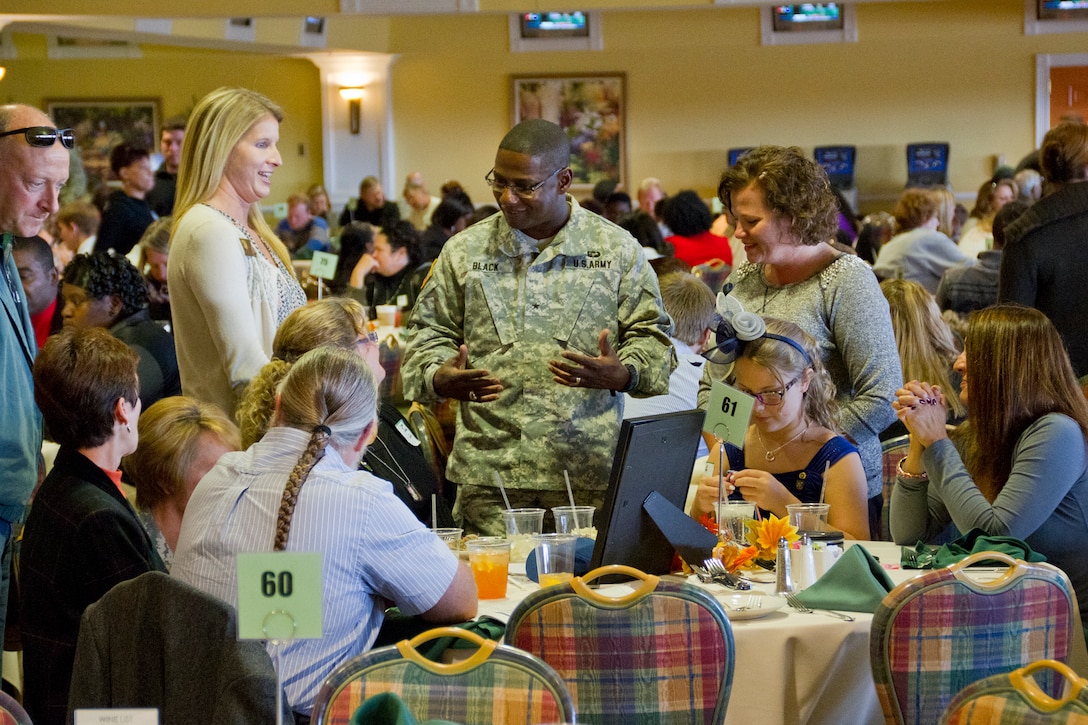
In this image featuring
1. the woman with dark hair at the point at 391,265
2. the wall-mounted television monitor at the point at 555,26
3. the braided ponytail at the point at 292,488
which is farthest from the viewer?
the wall-mounted television monitor at the point at 555,26

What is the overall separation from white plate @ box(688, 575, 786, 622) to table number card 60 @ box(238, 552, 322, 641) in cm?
89

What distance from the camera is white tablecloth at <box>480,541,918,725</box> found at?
249cm

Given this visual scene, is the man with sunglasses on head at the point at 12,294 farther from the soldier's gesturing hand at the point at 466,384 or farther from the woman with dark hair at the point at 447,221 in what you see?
the woman with dark hair at the point at 447,221

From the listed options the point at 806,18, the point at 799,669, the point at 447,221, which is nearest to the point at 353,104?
the point at 806,18

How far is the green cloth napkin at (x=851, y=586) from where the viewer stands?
8.45ft

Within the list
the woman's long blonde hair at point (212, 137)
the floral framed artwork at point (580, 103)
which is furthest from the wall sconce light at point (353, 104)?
Result: the woman's long blonde hair at point (212, 137)

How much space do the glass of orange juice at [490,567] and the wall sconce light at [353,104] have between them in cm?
1193

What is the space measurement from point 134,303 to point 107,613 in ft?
8.13

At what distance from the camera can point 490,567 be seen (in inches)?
107

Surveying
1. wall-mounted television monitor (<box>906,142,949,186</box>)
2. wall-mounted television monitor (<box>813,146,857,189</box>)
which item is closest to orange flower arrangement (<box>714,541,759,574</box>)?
wall-mounted television monitor (<box>813,146,857,189</box>)

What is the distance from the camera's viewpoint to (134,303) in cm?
445

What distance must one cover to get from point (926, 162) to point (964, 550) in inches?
450

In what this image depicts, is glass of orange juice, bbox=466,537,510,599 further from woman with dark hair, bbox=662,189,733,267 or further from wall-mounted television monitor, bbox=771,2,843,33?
wall-mounted television monitor, bbox=771,2,843,33

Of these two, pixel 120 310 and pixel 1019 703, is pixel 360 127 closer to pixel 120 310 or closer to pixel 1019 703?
pixel 120 310
